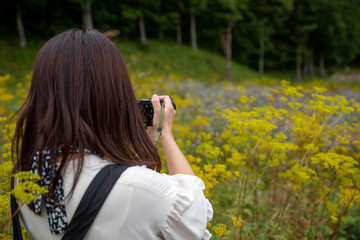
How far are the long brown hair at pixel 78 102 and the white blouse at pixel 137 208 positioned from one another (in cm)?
6

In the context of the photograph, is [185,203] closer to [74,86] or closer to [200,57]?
[74,86]

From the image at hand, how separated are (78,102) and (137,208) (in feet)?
1.18

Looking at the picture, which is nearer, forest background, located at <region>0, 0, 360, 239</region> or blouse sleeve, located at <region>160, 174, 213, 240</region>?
blouse sleeve, located at <region>160, 174, 213, 240</region>

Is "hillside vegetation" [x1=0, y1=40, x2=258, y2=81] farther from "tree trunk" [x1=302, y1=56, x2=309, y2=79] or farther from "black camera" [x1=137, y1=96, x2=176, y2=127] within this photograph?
"black camera" [x1=137, y1=96, x2=176, y2=127]

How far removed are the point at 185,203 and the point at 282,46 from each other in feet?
87.7

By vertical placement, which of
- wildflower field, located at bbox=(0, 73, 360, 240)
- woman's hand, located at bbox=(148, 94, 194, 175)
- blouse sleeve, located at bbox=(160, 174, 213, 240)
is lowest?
wildflower field, located at bbox=(0, 73, 360, 240)

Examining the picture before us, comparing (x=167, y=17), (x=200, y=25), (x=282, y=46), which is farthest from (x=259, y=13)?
(x=167, y=17)

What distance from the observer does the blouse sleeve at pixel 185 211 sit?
0.87 meters

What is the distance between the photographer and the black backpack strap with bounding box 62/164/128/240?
79 cm

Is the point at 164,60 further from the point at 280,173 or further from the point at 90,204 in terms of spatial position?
the point at 90,204

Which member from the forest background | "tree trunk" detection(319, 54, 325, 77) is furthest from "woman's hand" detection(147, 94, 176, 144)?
"tree trunk" detection(319, 54, 325, 77)

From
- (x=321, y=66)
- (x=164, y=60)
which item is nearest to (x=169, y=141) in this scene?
(x=164, y=60)

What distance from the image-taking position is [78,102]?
85cm

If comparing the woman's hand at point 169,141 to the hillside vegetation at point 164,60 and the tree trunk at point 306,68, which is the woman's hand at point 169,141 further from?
the tree trunk at point 306,68
